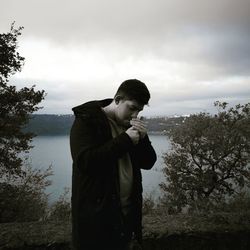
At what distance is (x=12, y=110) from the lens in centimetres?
1277

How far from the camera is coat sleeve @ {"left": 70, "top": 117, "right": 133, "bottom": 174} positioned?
1.88 metres

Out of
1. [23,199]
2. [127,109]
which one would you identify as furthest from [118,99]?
[23,199]

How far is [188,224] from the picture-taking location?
380 centimetres

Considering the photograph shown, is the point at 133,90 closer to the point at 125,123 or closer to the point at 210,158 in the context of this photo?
the point at 125,123

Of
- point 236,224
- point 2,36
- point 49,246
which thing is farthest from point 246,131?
point 49,246

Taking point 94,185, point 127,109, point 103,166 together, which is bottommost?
point 94,185

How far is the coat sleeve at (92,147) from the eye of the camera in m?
1.88

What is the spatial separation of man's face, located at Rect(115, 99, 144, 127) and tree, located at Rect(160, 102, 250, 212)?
19.0 m

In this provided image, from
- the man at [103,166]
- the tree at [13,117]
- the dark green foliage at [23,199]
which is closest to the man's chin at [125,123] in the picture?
Result: the man at [103,166]

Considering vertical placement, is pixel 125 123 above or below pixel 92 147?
above

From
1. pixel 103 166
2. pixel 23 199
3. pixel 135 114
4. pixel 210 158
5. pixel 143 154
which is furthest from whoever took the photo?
pixel 210 158

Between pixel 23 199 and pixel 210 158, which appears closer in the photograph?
pixel 23 199

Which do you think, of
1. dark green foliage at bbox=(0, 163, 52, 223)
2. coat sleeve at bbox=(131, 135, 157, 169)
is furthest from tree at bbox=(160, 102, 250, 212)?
coat sleeve at bbox=(131, 135, 157, 169)

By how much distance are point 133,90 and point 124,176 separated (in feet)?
1.98
